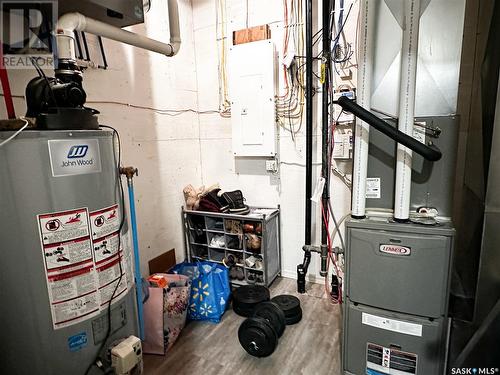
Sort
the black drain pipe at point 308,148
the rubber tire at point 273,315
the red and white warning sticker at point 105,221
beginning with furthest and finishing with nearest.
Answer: the black drain pipe at point 308,148 → the rubber tire at point 273,315 → the red and white warning sticker at point 105,221

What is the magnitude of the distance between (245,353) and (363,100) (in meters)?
1.58

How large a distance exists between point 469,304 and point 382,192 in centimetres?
74

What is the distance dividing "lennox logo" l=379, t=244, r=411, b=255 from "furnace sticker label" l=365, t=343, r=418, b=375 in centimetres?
47

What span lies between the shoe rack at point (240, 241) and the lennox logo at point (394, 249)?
3.70 feet

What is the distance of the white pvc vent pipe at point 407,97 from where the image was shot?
4.01 ft

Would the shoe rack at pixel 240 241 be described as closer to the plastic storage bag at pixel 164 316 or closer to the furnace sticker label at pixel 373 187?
the plastic storage bag at pixel 164 316

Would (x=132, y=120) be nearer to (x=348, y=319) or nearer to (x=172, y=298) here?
(x=172, y=298)

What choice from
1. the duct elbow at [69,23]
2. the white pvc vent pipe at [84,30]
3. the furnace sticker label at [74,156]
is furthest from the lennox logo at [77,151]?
the duct elbow at [69,23]

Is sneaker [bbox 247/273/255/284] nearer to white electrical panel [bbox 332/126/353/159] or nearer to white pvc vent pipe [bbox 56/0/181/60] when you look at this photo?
white electrical panel [bbox 332/126/353/159]

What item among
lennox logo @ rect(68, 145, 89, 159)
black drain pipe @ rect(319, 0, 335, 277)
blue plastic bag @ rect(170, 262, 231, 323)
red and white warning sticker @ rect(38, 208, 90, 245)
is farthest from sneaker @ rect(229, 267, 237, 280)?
lennox logo @ rect(68, 145, 89, 159)

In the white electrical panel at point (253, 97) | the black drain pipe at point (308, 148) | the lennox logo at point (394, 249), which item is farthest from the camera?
the white electrical panel at point (253, 97)

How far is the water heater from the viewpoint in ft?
3.39

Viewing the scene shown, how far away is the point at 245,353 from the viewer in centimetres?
180

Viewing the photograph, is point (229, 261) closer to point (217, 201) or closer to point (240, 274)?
point (240, 274)
